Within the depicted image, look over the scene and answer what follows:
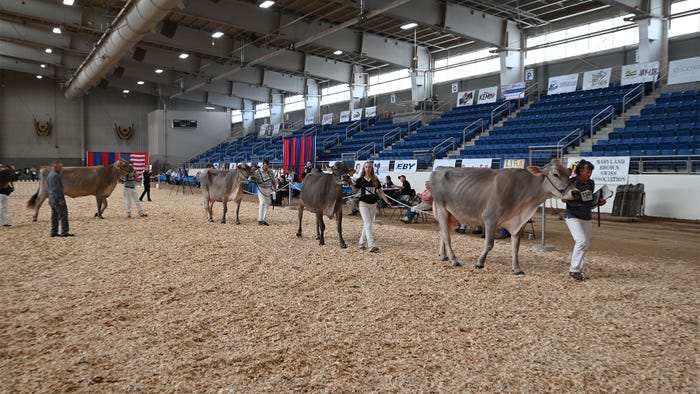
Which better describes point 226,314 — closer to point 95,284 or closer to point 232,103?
point 95,284

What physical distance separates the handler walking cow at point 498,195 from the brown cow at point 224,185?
6.67 metres

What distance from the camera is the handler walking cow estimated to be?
21.1 ft

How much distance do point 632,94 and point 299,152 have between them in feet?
52.5

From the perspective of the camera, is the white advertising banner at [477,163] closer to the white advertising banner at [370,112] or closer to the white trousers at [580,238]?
the white trousers at [580,238]

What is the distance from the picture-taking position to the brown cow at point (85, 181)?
12570 millimetres

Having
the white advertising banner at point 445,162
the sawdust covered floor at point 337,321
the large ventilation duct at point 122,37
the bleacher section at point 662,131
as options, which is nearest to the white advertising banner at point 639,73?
the bleacher section at point 662,131

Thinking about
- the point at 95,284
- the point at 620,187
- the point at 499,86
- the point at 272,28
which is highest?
the point at 272,28

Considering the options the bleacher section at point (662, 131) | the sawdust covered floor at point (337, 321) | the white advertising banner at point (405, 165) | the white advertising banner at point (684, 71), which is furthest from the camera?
the white advertising banner at point (405, 165)

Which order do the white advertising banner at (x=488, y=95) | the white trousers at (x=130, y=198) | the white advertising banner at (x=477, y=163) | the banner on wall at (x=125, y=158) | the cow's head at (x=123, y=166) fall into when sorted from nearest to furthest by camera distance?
1. the cow's head at (x=123, y=166)
2. the white trousers at (x=130, y=198)
3. the white advertising banner at (x=477, y=163)
4. the white advertising banner at (x=488, y=95)
5. the banner on wall at (x=125, y=158)

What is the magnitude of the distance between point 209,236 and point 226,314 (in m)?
5.80

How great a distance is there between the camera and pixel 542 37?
2525 centimetres

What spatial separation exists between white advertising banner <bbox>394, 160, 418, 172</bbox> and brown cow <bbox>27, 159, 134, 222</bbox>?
39.0 ft

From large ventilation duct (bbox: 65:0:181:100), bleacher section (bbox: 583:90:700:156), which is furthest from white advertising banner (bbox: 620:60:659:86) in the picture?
large ventilation duct (bbox: 65:0:181:100)

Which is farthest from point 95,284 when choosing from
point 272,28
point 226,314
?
point 272,28
